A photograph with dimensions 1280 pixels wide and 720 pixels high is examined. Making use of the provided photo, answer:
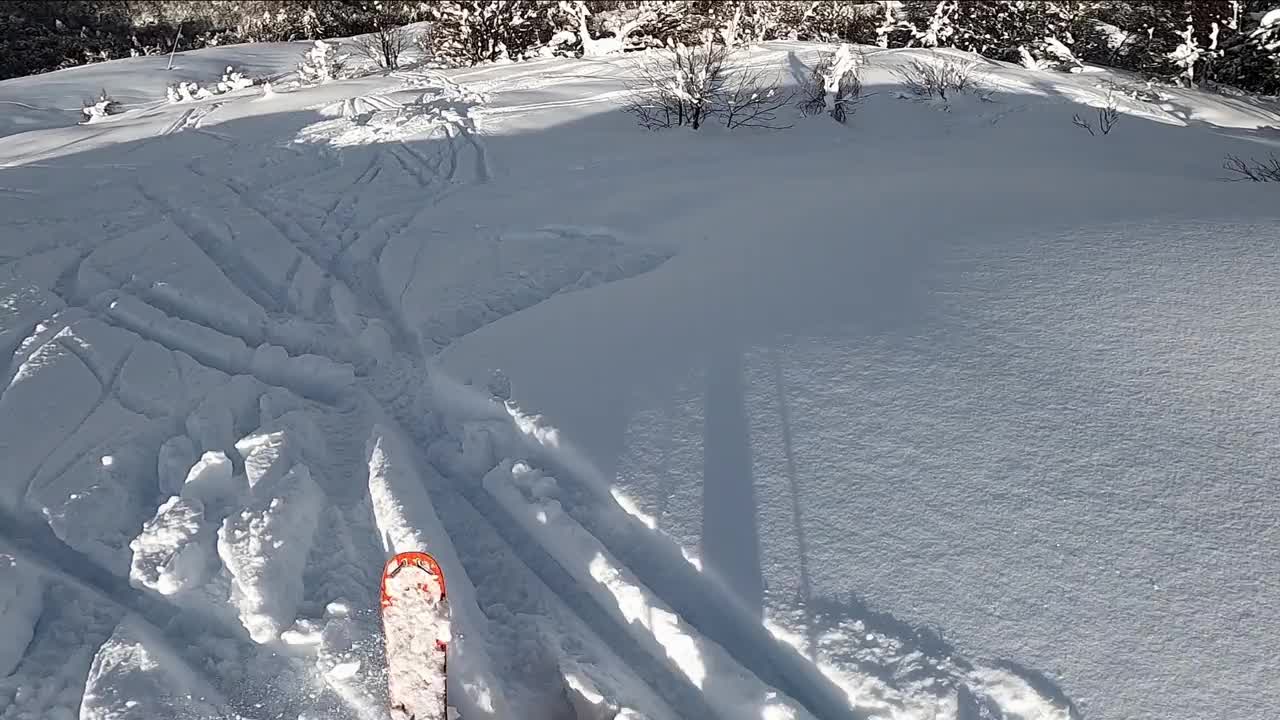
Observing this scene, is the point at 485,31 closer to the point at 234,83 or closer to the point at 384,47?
the point at 384,47

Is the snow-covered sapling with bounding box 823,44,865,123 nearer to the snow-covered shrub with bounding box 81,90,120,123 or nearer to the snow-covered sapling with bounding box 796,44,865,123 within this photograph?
the snow-covered sapling with bounding box 796,44,865,123

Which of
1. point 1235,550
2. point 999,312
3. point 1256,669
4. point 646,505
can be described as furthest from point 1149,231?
point 646,505

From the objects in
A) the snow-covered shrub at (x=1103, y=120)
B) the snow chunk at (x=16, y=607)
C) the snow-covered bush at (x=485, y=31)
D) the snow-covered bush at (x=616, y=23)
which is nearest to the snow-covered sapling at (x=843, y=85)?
the snow-covered shrub at (x=1103, y=120)

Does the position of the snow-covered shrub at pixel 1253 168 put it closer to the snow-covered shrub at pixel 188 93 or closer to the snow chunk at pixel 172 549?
the snow chunk at pixel 172 549

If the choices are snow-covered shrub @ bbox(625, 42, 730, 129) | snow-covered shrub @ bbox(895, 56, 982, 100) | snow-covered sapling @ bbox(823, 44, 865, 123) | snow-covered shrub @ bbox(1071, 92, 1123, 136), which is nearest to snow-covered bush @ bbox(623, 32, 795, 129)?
snow-covered shrub @ bbox(625, 42, 730, 129)

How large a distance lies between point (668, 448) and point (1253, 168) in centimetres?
681

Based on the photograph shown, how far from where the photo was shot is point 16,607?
10.0ft

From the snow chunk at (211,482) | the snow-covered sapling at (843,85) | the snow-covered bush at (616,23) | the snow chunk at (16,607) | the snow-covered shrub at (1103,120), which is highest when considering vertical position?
the snow-covered bush at (616,23)

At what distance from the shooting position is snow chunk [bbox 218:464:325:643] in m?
3.09

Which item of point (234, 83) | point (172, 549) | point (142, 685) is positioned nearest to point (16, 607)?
point (172, 549)

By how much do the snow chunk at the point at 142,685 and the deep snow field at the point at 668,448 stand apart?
0.04 ft

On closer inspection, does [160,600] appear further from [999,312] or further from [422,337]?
[999,312]

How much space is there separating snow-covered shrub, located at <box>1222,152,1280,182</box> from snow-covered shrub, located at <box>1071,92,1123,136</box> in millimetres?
1345

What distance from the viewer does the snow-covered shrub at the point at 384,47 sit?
49.6ft
